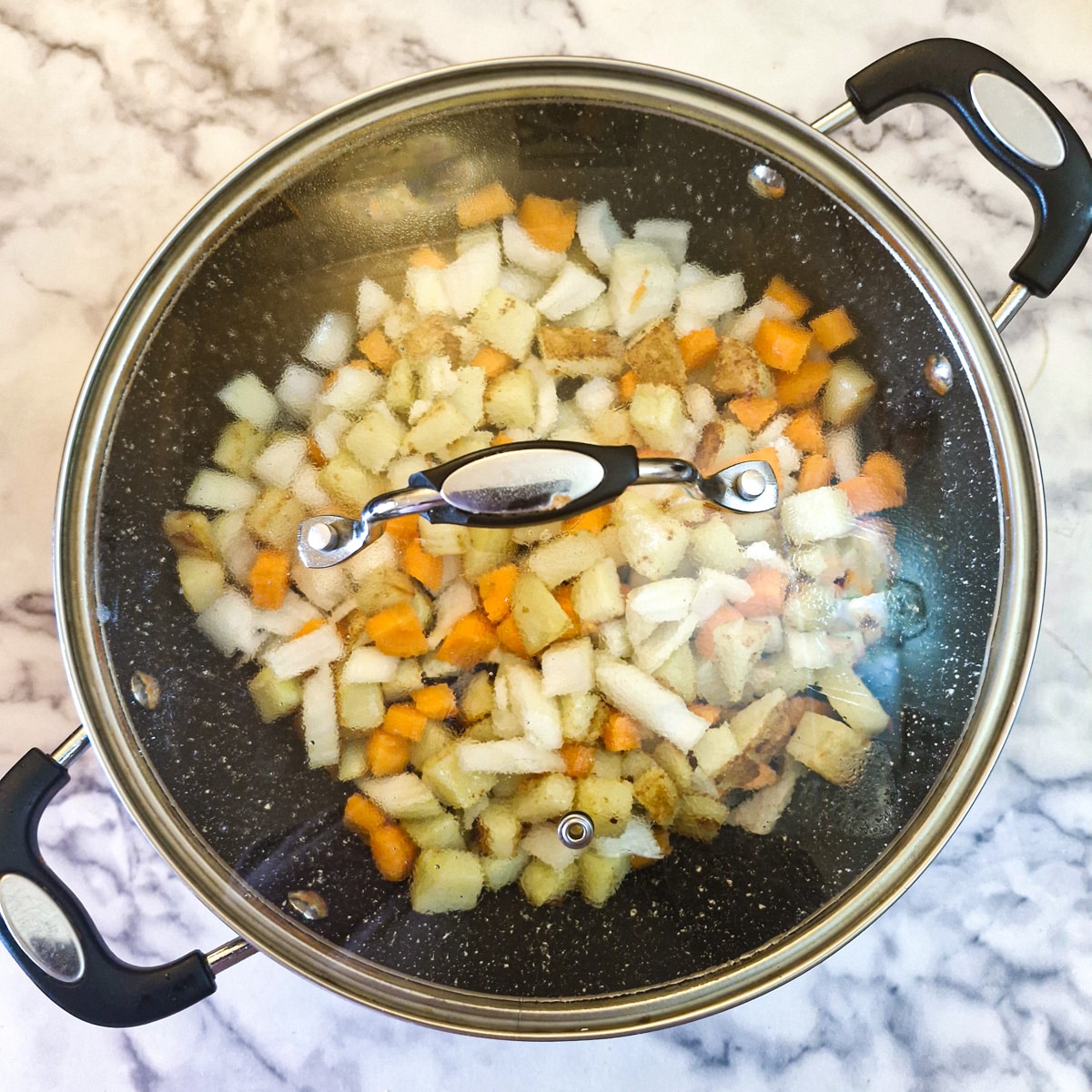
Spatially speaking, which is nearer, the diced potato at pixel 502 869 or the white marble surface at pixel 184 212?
the diced potato at pixel 502 869

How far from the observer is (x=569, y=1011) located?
2.44 feet

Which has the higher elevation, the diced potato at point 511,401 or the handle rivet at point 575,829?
the diced potato at point 511,401

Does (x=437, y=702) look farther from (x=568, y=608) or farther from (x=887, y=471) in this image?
(x=887, y=471)

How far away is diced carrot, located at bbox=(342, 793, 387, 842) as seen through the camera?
2.36 ft

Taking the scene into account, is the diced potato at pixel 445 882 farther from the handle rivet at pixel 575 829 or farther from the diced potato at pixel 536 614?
the diced potato at pixel 536 614

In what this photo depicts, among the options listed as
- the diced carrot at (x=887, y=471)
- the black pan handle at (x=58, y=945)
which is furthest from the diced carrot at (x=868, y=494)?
the black pan handle at (x=58, y=945)

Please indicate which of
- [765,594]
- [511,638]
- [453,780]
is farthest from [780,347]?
[453,780]

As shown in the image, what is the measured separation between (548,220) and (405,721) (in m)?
0.40

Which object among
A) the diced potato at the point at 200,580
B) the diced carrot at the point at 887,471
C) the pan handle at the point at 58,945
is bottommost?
the pan handle at the point at 58,945

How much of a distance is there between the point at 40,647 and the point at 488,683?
60 centimetres

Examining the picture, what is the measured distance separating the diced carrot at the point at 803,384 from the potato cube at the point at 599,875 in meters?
0.37

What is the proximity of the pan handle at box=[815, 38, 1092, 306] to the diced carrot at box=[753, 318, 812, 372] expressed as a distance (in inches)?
6.7

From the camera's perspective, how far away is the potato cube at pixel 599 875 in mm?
727

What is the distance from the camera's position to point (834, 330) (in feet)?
2.43
